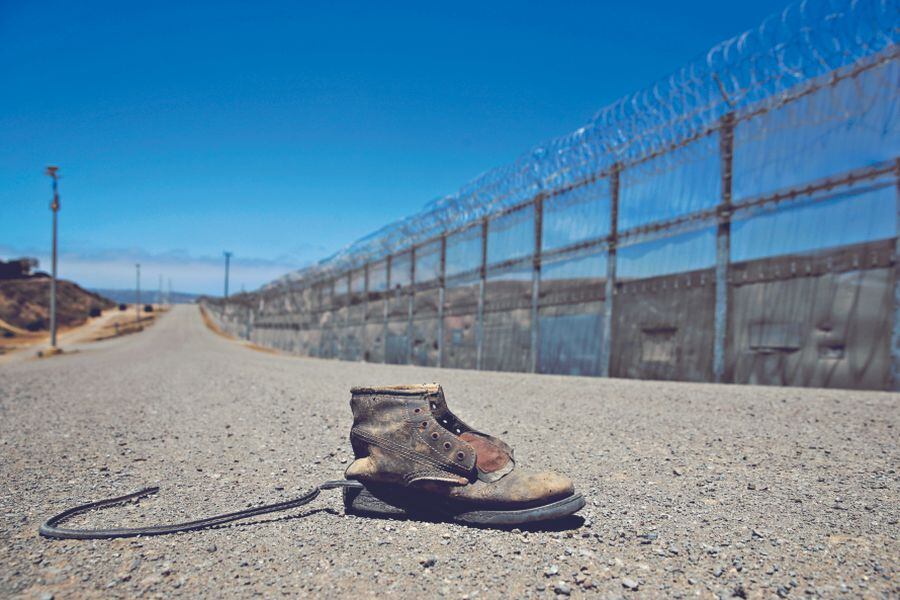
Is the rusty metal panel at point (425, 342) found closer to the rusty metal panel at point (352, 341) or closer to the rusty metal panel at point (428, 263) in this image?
the rusty metal panel at point (428, 263)

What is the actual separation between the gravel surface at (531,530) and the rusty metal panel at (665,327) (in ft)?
6.47

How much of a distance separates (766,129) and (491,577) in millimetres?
6945

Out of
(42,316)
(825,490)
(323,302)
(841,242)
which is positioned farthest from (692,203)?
(42,316)

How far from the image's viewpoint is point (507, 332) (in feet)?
36.6

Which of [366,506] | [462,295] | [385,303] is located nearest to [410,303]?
[385,303]

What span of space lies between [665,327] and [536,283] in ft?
10.3

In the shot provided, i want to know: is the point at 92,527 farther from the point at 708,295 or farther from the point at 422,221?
the point at 422,221

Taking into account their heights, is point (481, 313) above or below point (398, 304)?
below

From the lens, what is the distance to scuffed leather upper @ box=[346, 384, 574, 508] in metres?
2.20

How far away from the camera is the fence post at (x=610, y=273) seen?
8.56 meters

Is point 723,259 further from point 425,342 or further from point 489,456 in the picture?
point 425,342

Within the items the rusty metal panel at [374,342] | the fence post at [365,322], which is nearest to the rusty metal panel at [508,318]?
the rusty metal panel at [374,342]

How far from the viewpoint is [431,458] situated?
2219 mm

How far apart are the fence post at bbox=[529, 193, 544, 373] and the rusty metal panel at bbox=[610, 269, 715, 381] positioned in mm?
1949
